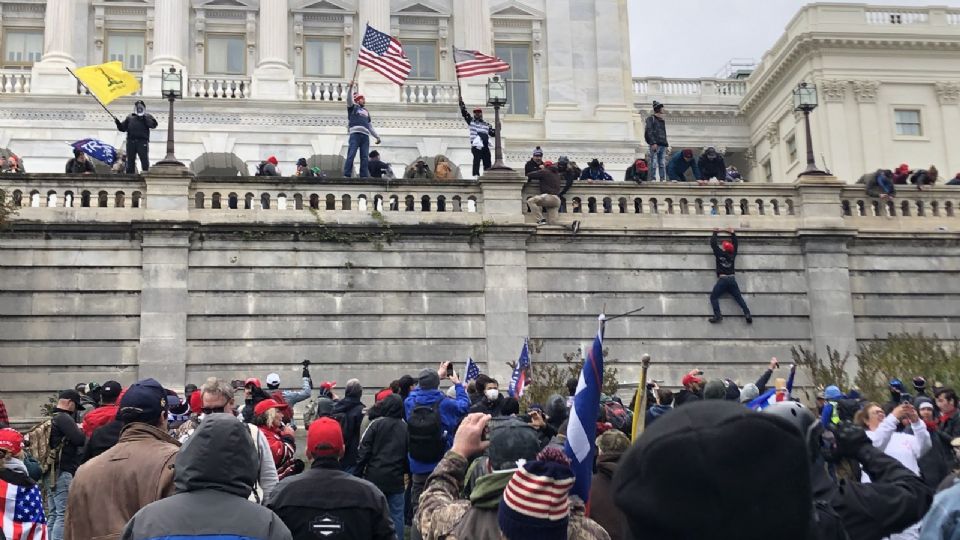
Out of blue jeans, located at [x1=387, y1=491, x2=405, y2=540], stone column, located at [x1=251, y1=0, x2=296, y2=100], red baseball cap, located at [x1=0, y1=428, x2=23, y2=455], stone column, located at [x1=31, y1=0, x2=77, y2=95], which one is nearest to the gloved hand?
red baseball cap, located at [x1=0, y1=428, x2=23, y2=455]

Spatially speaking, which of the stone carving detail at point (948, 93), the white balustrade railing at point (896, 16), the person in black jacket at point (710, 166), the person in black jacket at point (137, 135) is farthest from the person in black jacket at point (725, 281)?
the white balustrade railing at point (896, 16)

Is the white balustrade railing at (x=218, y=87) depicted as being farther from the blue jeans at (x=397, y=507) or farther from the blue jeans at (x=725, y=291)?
the blue jeans at (x=397, y=507)

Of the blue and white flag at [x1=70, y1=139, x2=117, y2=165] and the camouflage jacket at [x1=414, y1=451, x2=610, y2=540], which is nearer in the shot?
the camouflage jacket at [x1=414, y1=451, x2=610, y2=540]

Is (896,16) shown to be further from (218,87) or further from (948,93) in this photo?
(218,87)

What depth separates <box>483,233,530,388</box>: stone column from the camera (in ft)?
72.3

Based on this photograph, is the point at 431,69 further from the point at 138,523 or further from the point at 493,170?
the point at 138,523

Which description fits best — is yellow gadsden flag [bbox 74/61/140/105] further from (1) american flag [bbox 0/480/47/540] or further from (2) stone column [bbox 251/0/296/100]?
(1) american flag [bbox 0/480/47/540]

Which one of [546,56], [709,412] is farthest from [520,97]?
[709,412]

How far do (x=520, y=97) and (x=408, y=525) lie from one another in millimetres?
29930

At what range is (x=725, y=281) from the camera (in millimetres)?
23047

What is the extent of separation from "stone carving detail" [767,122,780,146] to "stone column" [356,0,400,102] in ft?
64.2

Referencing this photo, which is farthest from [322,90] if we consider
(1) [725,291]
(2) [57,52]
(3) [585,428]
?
(3) [585,428]

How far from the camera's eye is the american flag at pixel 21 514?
24.1 feet

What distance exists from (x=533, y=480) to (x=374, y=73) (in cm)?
3434
